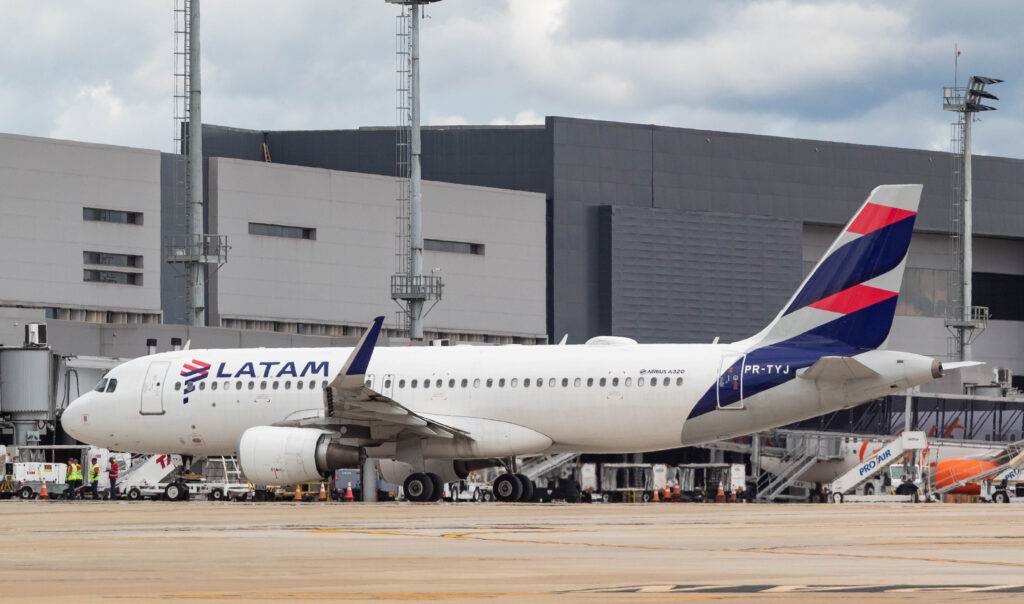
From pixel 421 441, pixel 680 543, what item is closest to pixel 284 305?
pixel 421 441

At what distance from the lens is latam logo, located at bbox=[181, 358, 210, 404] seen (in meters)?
37.1

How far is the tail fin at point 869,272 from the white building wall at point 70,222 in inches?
1580

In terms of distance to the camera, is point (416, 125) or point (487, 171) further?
point (487, 171)

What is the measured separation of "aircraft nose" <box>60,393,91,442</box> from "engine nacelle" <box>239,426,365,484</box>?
248 inches

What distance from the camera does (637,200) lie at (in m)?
84.7

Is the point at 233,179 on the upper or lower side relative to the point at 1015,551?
upper

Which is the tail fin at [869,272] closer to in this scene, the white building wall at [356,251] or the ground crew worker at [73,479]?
the ground crew worker at [73,479]

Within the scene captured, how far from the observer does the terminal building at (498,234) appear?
2584 inches

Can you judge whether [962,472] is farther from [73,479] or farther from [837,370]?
[73,479]

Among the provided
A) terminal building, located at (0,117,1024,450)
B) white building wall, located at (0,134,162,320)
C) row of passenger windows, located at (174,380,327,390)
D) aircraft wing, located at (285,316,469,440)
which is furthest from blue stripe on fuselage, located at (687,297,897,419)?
white building wall, located at (0,134,162,320)

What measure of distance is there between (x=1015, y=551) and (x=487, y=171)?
2758 inches

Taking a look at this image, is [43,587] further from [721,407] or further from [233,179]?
[233,179]

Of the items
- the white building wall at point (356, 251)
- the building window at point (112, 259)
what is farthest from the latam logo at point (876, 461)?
the building window at point (112, 259)

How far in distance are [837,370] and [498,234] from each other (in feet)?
160
